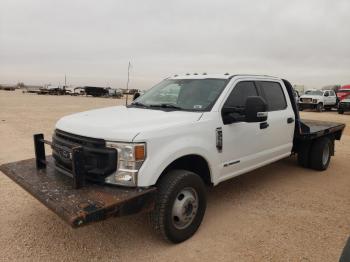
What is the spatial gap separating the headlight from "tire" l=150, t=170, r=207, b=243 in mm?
346

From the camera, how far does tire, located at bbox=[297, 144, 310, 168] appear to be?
6.08 metres

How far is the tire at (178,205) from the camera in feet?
9.89

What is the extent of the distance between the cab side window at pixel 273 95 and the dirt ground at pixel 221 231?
1.34m

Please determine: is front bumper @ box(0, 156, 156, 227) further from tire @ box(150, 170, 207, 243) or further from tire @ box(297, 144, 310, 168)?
tire @ box(297, 144, 310, 168)

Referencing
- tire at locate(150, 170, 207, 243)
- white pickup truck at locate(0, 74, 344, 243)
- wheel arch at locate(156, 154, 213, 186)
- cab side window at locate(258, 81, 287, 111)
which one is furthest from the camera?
cab side window at locate(258, 81, 287, 111)

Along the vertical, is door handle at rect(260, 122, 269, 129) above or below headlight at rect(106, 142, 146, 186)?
above

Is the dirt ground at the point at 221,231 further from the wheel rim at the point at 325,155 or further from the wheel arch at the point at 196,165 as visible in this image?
the wheel rim at the point at 325,155

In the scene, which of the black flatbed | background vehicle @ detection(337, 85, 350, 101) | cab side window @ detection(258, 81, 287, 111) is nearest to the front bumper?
cab side window @ detection(258, 81, 287, 111)

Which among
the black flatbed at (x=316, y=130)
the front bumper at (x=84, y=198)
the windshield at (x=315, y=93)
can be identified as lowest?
the front bumper at (x=84, y=198)

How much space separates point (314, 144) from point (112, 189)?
4.60m

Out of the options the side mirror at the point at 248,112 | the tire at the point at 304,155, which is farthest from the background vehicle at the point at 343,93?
the side mirror at the point at 248,112

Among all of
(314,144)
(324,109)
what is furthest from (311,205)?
(324,109)

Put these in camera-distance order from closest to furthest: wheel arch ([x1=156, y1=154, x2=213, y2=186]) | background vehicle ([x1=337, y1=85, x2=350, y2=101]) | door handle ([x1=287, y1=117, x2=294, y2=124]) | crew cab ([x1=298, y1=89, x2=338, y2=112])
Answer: wheel arch ([x1=156, y1=154, x2=213, y2=186]) < door handle ([x1=287, y1=117, x2=294, y2=124]) < crew cab ([x1=298, y1=89, x2=338, y2=112]) < background vehicle ([x1=337, y1=85, x2=350, y2=101])

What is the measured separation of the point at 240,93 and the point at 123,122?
1791 mm
